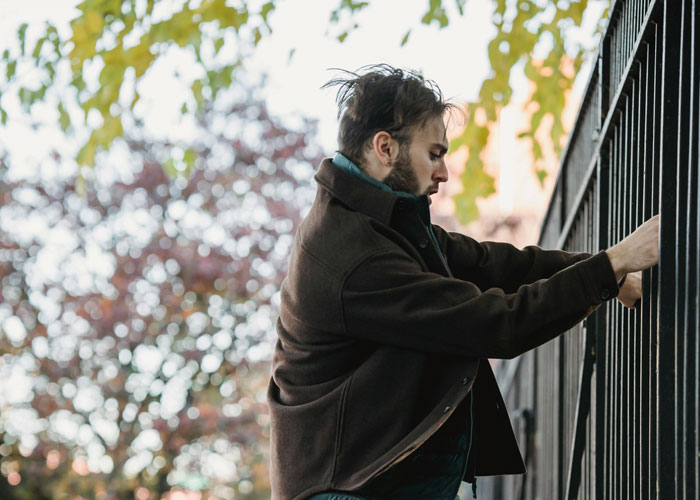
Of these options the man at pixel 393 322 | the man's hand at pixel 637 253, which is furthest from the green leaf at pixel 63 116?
the man's hand at pixel 637 253

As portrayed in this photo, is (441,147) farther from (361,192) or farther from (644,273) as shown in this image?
(644,273)

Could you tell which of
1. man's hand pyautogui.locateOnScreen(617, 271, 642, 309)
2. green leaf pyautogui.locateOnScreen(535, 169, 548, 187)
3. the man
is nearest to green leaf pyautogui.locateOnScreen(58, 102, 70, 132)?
green leaf pyautogui.locateOnScreen(535, 169, 548, 187)

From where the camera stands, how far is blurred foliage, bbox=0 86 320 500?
38.8ft

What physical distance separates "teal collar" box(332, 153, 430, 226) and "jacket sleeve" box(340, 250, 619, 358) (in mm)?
190

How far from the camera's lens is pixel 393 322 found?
2.41 meters

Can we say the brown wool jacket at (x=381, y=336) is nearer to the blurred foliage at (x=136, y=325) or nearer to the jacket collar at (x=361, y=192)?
the jacket collar at (x=361, y=192)

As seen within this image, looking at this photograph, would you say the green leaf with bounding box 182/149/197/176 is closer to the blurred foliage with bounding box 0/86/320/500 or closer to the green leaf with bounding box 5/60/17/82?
the green leaf with bounding box 5/60/17/82

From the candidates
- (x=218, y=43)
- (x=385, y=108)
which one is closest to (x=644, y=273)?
(x=385, y=108)

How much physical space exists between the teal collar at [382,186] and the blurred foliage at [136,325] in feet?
30.8

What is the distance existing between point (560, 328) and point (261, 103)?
1128cm

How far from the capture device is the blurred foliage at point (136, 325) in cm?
1184

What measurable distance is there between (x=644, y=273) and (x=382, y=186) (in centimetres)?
71

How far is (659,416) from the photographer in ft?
7.17

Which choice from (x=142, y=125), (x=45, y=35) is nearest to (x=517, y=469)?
(x=45, y=35)
